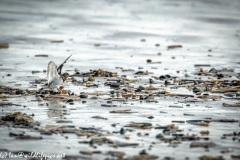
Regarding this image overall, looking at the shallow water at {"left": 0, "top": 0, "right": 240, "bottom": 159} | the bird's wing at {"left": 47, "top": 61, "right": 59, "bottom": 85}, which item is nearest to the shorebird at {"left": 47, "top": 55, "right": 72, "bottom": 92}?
the bird's wing at {"left": 47, "top": 61, "right": 59, "bottom": 85}

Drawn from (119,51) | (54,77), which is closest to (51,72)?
(54,77)

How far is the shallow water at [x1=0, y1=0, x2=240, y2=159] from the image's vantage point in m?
8.52

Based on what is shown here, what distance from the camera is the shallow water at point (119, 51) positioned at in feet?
27.9

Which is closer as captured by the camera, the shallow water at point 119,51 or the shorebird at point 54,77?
the shallow water at point 119,51

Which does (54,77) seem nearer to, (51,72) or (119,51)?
(51,72)

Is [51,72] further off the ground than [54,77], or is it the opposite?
[51,72]

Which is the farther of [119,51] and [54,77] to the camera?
[119,51]

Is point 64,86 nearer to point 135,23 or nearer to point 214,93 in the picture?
point 214,93

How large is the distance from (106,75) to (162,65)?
8.60 ft

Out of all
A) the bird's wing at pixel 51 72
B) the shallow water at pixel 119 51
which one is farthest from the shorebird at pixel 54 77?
the shallow water at pixel 119 51

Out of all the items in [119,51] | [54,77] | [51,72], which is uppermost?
[119,51]

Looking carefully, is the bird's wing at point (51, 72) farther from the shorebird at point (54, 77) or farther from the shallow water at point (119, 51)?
the shallow water at point (119, 51)

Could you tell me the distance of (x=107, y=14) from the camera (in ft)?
91.9

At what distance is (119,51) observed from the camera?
59.1 ft
